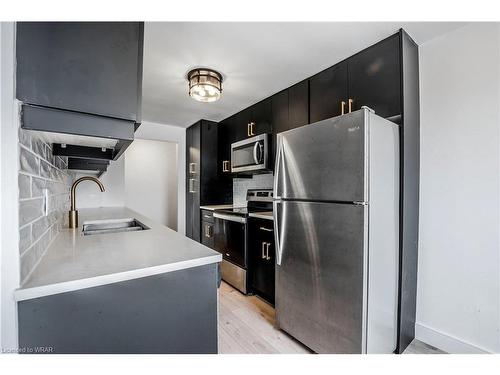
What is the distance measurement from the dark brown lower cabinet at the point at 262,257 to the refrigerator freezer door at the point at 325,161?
2.08 ft

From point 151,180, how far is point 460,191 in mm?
5035

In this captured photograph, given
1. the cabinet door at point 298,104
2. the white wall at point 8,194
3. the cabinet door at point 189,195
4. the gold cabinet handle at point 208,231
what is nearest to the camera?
the white wall at point 8,194

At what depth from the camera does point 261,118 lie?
9.04 feet

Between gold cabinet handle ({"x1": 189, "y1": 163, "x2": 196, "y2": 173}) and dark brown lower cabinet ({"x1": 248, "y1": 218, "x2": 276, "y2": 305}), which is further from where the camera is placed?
gold cabinet handle ({"x1": 189, "y1": 163, "x2": 196, "y2": 173})

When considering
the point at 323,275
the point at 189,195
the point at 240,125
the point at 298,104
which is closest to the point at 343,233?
the point at 323,275

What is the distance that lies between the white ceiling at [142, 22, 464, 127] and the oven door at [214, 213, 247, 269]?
4.82ft

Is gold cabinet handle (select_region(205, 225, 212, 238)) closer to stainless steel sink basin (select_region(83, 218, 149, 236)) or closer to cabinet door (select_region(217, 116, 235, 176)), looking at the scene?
cabinet door (select_region(217, 116, 235, 176))

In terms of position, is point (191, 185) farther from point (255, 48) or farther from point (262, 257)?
point (255, 48)

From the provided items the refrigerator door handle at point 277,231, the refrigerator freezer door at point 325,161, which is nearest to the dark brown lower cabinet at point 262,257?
the refrigerator door handle at point 277,231

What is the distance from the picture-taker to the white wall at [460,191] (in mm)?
1396

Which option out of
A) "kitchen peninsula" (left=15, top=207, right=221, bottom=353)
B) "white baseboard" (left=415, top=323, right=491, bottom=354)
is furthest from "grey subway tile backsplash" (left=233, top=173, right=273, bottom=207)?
"kitchen peninsula" (left=15, top=207, right=221, bottom=353)

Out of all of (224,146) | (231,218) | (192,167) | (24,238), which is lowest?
(231,218)

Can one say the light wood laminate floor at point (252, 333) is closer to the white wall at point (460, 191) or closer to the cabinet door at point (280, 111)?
the white wall at point (460, 191)

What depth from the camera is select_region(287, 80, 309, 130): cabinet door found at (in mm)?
2164
